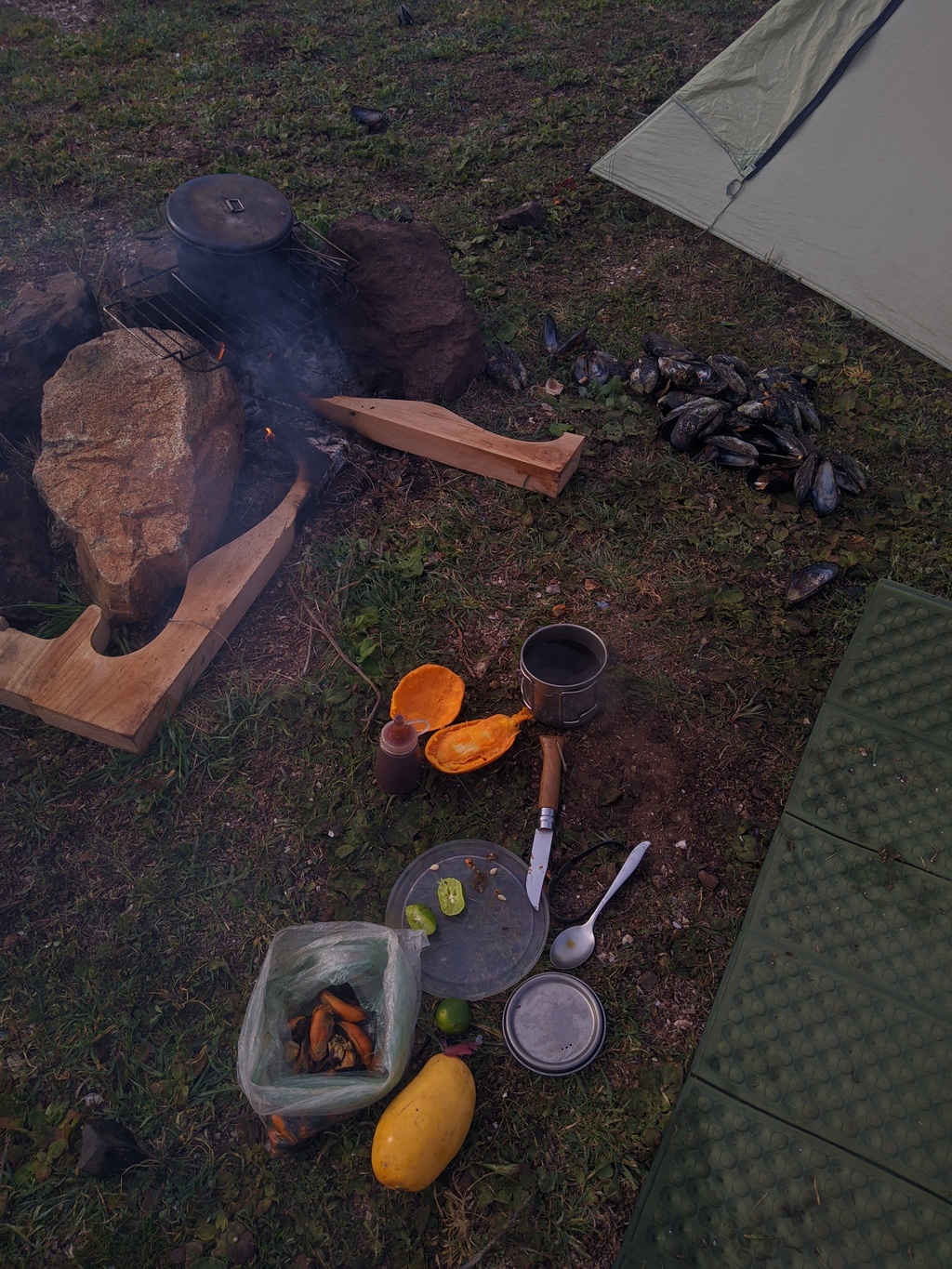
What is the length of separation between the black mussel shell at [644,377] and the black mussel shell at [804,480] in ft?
3.32

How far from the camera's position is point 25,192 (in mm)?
5938

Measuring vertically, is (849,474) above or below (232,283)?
below

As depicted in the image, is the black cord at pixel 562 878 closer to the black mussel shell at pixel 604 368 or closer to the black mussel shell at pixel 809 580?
the black mussel shell at pixel 809 580

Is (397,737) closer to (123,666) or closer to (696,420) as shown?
(123,666)

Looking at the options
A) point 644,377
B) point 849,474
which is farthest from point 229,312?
point 849,474

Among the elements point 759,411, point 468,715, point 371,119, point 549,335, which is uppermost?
point 371,119

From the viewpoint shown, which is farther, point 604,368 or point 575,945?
point 604,368

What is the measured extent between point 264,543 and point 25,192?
15.3 ft

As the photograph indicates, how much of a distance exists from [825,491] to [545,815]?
2490 mm

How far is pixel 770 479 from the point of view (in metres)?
4.09

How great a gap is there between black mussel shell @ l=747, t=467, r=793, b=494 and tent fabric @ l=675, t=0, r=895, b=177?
2.61 meters

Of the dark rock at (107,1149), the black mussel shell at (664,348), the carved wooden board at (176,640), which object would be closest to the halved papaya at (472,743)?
the carved wooden board at (176,640)

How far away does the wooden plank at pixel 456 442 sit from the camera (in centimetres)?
396

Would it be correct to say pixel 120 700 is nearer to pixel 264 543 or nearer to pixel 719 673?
pixel 264 543
